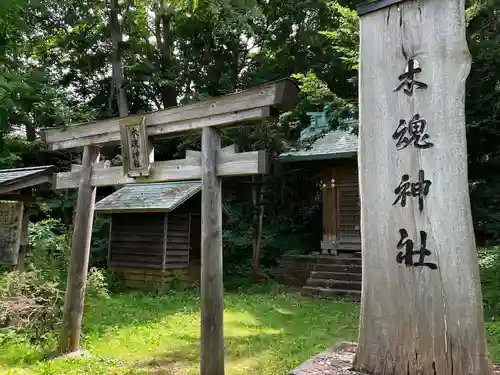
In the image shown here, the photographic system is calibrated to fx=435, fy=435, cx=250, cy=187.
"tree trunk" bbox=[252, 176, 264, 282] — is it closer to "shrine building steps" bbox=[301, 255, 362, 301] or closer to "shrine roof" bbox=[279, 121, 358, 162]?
"shrine roof" bbox=[279, 121, 358, 162]

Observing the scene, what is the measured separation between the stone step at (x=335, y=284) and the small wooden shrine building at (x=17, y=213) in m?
7.67

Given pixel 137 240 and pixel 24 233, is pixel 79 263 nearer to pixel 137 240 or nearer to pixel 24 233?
pixel 24 233

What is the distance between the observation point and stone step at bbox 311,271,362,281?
12.3 m

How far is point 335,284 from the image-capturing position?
12.3 meters

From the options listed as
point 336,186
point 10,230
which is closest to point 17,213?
point 10,230

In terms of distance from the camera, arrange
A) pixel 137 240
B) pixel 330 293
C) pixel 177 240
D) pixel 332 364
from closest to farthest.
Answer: pixel 332 364, pixel 330 293, pixel 177 240, pixel 137 240

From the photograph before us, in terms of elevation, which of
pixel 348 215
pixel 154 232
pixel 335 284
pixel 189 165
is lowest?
pixel 335 284

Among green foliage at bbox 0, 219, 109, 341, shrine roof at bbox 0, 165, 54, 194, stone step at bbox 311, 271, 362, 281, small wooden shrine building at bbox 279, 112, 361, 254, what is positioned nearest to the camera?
green foliage at bbox 0, 219, 109, 341

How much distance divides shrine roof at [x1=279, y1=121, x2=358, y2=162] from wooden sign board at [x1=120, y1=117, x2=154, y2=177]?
26.0 ft

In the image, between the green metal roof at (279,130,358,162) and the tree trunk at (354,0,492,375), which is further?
the green metal roof at (279,130,358,162)

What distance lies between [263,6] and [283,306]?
14.4 m

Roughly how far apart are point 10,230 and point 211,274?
5.34m

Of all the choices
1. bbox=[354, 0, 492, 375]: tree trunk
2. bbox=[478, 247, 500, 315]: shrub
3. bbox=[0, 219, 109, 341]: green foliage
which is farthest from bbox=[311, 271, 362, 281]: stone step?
bbox=[354, 0, 492, 375]: tree trunk

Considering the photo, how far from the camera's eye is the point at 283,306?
10.4 m
